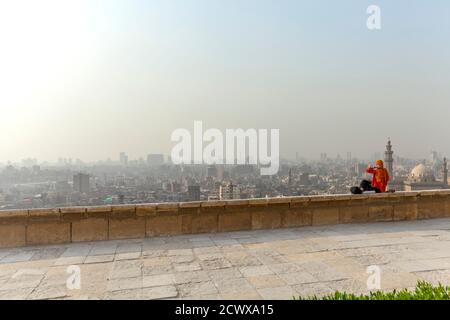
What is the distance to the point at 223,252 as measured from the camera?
16.1ft

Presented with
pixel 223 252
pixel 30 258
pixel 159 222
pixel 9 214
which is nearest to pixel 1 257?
pixel 30 258

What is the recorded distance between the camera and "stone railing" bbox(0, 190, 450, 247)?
18.2ft

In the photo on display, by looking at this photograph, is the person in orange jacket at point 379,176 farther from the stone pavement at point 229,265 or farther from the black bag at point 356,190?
the stone pavement at point 229,265

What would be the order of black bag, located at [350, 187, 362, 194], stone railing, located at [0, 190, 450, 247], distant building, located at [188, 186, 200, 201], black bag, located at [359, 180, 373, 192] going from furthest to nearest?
black bag, located at [359, 180, 373, 192], black bag, located at [350, 187, 362, 194], distant building, located at [188, 186, 200, 201], stone railing, located at [0, 190, 450, 247]

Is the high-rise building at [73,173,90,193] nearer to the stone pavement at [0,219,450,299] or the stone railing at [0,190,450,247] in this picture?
the stone railing at [0,190,450,247]

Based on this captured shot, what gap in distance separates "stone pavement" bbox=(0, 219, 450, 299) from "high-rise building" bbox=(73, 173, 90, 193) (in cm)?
404

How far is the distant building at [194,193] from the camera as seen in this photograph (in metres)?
6.94

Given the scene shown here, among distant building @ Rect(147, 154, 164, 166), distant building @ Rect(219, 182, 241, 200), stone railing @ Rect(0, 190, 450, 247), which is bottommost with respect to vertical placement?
stone railing @ Rect(0, 190, 450, 247)

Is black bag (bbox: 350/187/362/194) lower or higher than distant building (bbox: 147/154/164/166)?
lower

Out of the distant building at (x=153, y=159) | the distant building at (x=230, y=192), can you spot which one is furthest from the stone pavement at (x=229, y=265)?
the distant building at (x=153, y=159)

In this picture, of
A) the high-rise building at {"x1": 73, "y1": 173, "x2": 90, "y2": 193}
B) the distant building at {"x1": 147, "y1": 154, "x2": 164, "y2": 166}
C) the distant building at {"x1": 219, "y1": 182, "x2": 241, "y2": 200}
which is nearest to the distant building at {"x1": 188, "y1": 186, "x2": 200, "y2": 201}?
the distant building at {"x1": 219, "y1": 182, "x2": 241, "y2": 200}

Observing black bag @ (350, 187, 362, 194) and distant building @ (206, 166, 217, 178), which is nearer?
black bag @ (350, 187, 362, 194)
